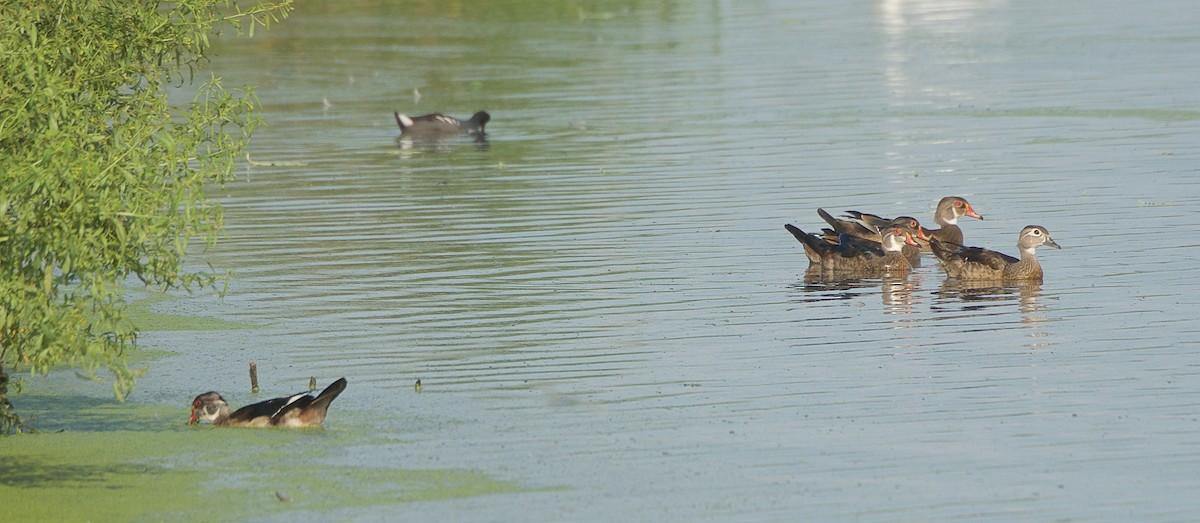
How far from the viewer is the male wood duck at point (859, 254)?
766 inches

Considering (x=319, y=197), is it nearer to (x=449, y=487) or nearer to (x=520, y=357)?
(x=520, y=357)

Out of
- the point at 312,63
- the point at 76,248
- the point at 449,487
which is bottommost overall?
the point at 449,487

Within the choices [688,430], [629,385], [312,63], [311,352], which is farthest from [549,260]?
[312,63]

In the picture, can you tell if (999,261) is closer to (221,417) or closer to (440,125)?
(221,417)

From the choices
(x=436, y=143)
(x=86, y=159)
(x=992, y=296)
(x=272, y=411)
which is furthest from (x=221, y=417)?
(x=436, y=143)

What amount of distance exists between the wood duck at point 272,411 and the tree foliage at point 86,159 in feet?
3.83

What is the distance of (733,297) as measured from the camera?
17.8 metres

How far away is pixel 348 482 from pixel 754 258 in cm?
903

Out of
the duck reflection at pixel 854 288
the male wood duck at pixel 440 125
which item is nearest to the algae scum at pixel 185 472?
the duck reflection at pixel 854 288

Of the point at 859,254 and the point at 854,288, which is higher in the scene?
the point at 859,254

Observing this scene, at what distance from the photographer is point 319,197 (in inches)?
1027

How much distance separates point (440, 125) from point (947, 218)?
14.1 metres

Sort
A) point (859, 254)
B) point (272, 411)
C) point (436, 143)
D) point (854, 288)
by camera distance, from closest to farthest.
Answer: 1. point (272, 411)
2. point (854, 288)
3. point (859, 254)
4. point (436, 143)

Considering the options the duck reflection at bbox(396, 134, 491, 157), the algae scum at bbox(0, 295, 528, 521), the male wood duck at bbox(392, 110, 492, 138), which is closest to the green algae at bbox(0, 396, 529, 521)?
the algae scum at bbox(0, 295, 528, 521)
